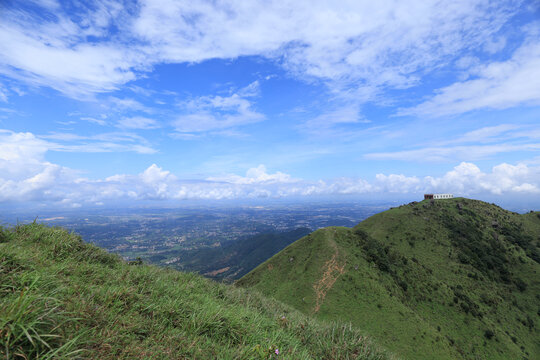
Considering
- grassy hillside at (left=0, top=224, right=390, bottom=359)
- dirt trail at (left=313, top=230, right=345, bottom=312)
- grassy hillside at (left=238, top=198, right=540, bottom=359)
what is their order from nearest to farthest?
grassy hillside at (left=0, top=224, right=390, bottom=359) < grassy hillside at (left=238, top=198, right=540, bottom=359) < dirt trail at (left=313, top=230, right=345, bottom=312)

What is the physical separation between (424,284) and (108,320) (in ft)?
269

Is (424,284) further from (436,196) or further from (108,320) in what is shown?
(436,196)

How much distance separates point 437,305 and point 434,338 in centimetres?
1759

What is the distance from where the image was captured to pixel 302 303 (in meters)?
50.2

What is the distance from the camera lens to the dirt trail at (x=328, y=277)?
51125 millimetres

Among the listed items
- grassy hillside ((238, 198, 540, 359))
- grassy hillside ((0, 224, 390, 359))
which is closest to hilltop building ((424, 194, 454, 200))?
grassy hillside ((238, 198, 540, 359))

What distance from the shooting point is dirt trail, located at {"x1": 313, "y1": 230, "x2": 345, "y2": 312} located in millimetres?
51125

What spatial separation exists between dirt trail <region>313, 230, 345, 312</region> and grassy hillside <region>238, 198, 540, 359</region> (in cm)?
26

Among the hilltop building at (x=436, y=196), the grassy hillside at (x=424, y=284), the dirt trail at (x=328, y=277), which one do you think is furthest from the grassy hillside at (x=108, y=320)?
the hilltop building at (x=436, y=196)

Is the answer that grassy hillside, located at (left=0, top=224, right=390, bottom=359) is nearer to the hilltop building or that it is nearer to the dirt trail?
the dirt trail

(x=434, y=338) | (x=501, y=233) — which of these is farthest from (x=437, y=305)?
(x=501, y=233)

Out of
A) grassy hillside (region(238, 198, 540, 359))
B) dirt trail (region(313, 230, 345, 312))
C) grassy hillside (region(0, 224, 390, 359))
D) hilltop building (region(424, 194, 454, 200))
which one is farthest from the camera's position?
hilltop building (region(424, 194, 454, 200))

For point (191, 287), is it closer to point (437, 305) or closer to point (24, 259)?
point (24, 259)

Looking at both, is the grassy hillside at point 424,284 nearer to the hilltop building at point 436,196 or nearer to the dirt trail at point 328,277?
the dirt trail at point 328,277
